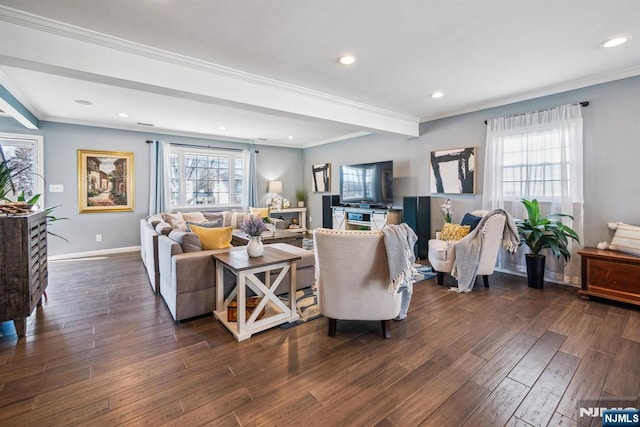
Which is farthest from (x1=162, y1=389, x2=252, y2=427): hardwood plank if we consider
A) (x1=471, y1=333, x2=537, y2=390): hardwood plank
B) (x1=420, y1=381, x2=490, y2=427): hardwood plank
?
(x1=471, y1=333, x2=537, y2=390): hardwood plank

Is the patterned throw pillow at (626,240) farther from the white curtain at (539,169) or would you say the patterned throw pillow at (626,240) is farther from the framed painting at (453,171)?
the framed painting at (453,171)

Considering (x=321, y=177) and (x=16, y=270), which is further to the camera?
(x=321, y=177)

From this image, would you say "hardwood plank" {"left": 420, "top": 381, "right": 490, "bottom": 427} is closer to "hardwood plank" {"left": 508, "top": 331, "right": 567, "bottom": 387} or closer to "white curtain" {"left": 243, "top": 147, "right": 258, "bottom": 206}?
"hardwood plank" {"left": 508, "top": 331, "right": 567, "bottom": 387}

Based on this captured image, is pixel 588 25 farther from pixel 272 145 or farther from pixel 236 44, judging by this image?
pixel 272 145

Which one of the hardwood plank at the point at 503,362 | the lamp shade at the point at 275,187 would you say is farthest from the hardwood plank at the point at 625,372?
the lamp shade at the point at 275,187

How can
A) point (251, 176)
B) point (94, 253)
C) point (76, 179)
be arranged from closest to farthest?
point (76, 179)
point (94, 253)
point (251, 176)

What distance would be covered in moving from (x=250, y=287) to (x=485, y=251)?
281 cm

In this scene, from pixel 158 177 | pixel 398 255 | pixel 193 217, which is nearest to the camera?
pixel 398 255

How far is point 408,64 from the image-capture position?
3029 mm

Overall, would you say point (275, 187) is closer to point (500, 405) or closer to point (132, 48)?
point (132, 48)

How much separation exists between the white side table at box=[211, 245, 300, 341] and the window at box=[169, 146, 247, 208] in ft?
→ 13.9

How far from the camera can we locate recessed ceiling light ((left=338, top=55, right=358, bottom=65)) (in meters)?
2.84

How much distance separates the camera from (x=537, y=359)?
2.12 m

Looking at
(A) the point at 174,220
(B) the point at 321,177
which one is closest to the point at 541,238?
(B) the point at 321,177
